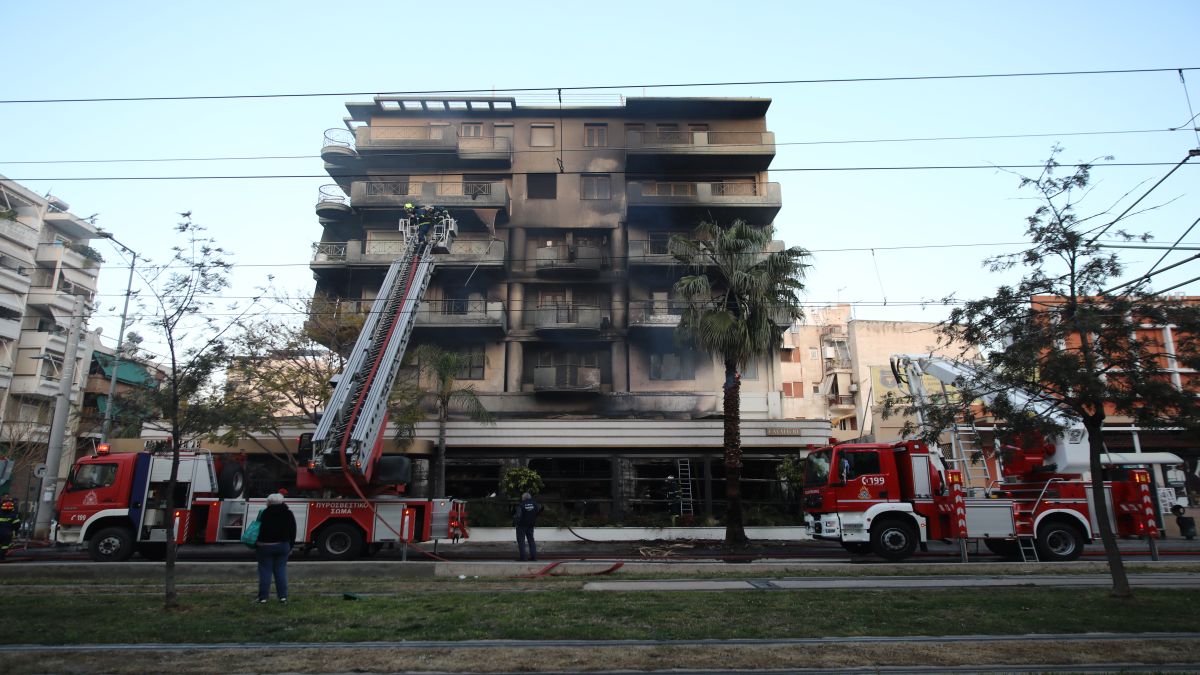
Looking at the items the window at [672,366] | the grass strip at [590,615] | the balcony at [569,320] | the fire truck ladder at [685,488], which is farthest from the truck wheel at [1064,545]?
the balcony at [569,320]

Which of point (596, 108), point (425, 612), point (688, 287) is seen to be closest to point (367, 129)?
point (596, 108)

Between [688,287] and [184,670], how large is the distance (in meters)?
19.2

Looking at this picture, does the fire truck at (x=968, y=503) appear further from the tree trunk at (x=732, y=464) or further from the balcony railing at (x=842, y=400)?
the balcony railing at (x=842, y=400)

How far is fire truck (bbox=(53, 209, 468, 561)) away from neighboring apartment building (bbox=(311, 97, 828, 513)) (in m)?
10.5

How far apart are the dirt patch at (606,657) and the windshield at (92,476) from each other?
43.1 feet

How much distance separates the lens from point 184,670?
695 cm

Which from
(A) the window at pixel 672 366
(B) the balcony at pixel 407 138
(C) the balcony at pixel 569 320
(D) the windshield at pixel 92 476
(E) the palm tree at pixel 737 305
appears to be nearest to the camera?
(D) the windshield at pixel 92 476

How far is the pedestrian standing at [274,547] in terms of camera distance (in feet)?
35.9

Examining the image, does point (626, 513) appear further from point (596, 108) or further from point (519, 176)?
point (596, 108)

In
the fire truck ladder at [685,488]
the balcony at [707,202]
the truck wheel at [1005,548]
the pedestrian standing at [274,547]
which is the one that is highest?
the balcony at [707,202]

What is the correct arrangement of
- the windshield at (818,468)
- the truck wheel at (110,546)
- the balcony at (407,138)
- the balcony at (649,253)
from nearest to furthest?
the truck wheel at (110,546) < the windshield at (818,468) < the balcony at (649,253) < the balcony at (407,138)

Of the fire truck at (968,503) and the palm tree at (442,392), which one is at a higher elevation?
the palm tree at (442,392)

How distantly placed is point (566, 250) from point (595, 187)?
13.0ft

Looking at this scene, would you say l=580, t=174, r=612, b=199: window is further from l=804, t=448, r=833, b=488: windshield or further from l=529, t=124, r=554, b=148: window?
l=804, t=448, r=833, b=488: windshield
